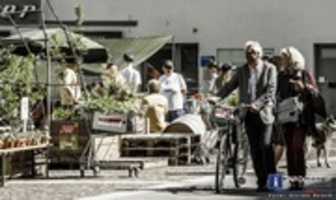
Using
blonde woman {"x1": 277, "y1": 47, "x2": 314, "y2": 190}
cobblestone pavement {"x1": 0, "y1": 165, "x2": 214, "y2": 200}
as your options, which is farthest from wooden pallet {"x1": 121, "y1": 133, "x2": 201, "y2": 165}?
blonde woman {"x1": 277, "y1": 47, "x2": 314, "y2": 190}

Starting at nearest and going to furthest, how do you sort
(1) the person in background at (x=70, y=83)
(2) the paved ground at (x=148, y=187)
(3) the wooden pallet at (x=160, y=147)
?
(2) the paved ground at (x=148, y=187) → (3) the wooden pallet at (x=160, y=147) → (1) the person in background at (x=70, y=83)

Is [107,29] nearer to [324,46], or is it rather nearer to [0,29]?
[0,29]

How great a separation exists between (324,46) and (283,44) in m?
1.22

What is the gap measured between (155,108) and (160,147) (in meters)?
1.29

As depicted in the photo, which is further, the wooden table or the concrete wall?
the concrete wall

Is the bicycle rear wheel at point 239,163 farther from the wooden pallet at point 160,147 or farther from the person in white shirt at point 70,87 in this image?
the person in white shirt at point 70,87

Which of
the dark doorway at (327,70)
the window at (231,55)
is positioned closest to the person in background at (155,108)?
the window at (231,55)

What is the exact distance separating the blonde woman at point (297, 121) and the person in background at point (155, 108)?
6.17 metres

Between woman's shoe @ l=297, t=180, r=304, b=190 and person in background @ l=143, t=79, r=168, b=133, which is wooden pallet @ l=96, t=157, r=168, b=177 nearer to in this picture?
person in background @ l=143, t=79, r=168, b=133

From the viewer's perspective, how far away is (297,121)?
43.8 feet

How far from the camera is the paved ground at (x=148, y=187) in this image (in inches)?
518

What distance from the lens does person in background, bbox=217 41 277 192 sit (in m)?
13.3

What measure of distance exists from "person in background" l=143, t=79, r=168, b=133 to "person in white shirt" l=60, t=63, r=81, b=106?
3.90 ft

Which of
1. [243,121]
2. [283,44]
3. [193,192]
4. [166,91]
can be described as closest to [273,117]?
[243,121]
